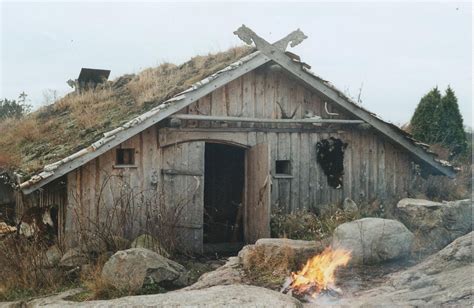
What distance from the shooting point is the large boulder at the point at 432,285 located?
5781 mm

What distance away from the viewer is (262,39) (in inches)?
409

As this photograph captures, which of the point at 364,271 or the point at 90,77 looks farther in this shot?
the point at 90,77

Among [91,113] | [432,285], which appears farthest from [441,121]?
[432,285]

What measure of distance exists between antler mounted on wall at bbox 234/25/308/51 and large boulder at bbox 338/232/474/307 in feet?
16.9

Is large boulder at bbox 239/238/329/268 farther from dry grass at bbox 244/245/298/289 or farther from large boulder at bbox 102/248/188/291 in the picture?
large boulder at bbox 102/248/188/291

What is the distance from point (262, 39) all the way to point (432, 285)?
5.88 metres

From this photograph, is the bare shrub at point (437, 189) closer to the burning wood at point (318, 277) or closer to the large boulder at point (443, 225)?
the large boulder at point (443, 225)

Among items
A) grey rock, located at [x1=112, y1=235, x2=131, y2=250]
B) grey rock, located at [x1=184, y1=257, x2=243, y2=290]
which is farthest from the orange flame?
grey rock, located at [x1=112, y1=235, x2=131, y2=250]

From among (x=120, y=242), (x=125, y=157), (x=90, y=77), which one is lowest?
(x=120, y=242)

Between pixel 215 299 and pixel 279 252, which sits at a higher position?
pixel 279 252

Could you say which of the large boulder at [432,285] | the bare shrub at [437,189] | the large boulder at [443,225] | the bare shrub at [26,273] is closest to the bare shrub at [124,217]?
the bare shrub at [26,273]

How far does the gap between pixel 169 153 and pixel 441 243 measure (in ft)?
17.2

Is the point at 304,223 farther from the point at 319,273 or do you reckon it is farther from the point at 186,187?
the point at 319,273

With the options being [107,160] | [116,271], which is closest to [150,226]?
[107,160]
